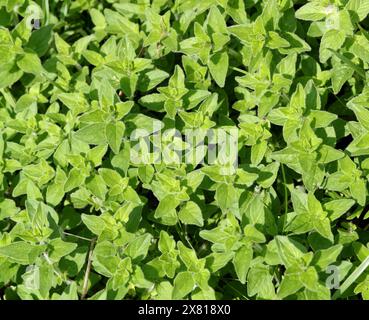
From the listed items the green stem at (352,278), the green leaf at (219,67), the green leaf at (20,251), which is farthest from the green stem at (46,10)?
the green stem at (352,278)

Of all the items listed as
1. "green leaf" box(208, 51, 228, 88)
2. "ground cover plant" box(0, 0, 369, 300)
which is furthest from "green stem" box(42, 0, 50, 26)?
"green leaf" box(208, 51, 228, 88)

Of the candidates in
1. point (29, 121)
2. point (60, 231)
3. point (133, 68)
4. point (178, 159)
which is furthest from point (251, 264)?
point (29, 121)

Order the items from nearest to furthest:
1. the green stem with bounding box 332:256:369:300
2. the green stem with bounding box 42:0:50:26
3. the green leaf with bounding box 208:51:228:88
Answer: the green stem with bounding box 332:256:369:300
the green leaf with bounding box 208:51:228:88
the green stem with bounding box 42:0:50:26

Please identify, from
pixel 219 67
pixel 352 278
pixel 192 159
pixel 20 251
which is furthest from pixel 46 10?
pixel 352 278

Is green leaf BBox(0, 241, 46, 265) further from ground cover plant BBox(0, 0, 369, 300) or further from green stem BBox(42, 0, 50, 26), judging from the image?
green stem BBox(42, 0, 50, 26)

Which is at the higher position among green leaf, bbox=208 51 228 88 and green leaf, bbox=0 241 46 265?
green leaf, bbox=208 51 228 88

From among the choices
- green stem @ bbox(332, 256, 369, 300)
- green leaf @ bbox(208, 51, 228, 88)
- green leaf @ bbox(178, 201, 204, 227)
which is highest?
green leaf @ bbox(208, 51, 228, 88)

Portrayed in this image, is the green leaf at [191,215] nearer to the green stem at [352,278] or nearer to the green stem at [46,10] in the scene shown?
the green stem at [352,278]

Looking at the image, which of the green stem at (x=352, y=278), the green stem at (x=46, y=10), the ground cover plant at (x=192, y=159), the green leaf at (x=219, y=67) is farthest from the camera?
the green stem at (x=46, y=10)
